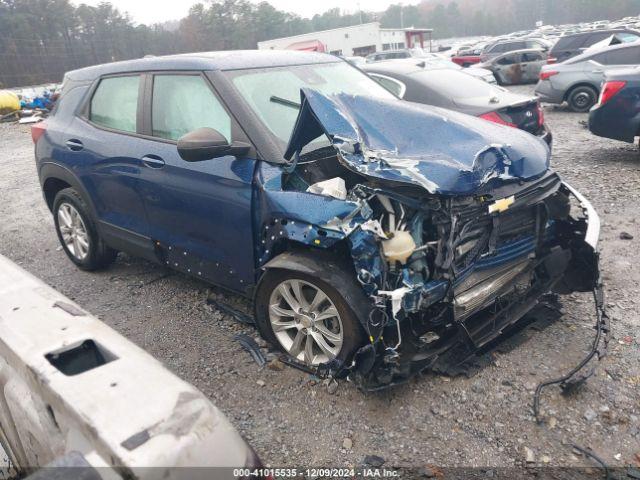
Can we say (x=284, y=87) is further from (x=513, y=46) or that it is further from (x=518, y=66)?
(x=513, y=46)

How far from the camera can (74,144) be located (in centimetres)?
421

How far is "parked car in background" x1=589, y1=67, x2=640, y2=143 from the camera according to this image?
646 cm

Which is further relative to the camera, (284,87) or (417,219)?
(284,87)

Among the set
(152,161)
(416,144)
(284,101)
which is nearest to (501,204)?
(416,144)

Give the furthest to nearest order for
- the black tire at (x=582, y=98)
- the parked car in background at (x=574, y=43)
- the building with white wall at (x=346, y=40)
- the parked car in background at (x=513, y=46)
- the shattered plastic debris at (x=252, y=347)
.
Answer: the building with white wall at (x=346, y=40), the parked car in background at (x=513, y=46), the parked car in background at (x=574, y=43), the black tire at (x=582, y=98), the shattered plastic debris at (x=252, y=347)

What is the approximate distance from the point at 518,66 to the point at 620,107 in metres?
10.6

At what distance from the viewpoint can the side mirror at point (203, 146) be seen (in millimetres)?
2879

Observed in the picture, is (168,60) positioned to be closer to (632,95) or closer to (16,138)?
(632,95)

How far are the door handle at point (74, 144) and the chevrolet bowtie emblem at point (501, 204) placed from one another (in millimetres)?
3231

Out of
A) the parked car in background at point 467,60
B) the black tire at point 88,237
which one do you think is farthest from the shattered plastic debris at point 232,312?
the parked car in background at point 467,60

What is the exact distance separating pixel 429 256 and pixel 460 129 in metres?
0.79

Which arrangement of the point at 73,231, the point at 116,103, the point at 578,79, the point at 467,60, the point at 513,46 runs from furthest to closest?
the point at 467,60
the point at 513,46
the point at 578,79
the point at 73,231
the point at 116,103

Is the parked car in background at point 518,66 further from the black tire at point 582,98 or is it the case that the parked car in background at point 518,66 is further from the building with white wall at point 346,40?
the building with white wall at point 346,40

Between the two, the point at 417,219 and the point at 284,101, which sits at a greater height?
the point at 284,101
